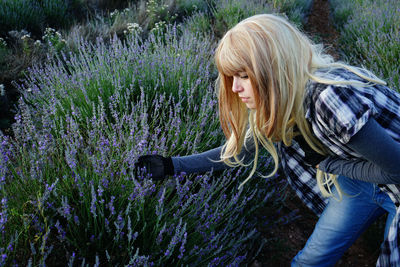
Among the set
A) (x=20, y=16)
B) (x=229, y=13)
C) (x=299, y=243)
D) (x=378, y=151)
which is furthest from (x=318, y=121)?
(x=20, y=16)

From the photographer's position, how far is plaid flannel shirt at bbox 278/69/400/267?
4.46ft

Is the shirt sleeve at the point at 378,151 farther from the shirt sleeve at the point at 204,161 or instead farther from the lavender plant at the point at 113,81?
the lavender plant at the point at 113,81

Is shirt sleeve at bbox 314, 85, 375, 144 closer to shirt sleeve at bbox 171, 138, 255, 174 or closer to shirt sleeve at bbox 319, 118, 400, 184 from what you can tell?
shirt sleeve at bbox 319, 118, 400, 184

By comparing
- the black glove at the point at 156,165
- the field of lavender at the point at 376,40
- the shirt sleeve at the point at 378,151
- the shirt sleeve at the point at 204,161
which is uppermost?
the shirt sleeve at the point at 378,151

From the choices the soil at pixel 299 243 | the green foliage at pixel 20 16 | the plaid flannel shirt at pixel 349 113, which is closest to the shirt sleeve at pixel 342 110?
the plaid flannel shirt at pixel 349 113

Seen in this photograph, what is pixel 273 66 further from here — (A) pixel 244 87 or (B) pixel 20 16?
(B) pixel 20 16

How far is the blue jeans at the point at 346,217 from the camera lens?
180 cm

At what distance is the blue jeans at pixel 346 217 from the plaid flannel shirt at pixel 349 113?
0.12 m

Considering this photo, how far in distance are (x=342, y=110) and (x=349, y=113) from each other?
1.1 inches

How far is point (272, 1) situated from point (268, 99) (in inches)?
203

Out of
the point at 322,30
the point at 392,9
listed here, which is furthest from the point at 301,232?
the point at 322,30

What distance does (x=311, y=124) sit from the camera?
1642mm

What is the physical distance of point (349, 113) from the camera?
1.35 m

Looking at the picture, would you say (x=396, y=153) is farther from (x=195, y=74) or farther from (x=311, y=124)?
(x=195, y=74)
